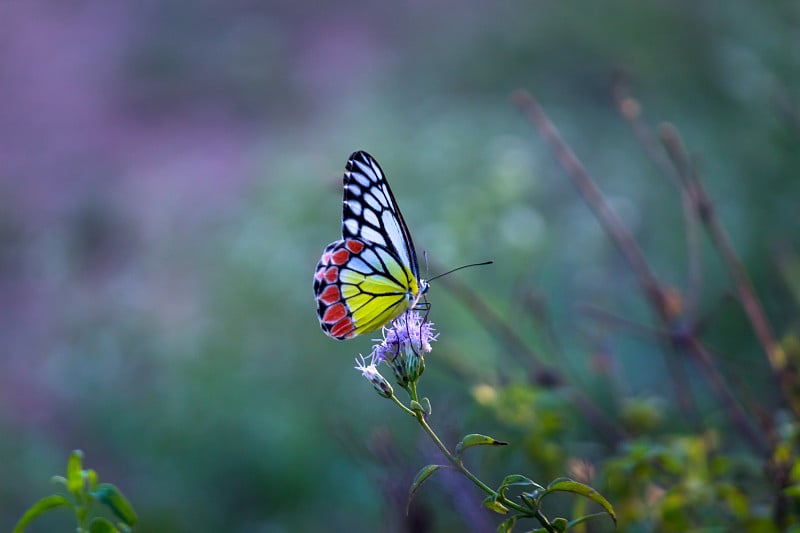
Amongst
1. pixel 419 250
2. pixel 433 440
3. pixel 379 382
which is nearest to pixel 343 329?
pixel 379 382

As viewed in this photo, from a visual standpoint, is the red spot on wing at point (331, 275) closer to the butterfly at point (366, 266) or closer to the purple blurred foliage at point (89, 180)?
the butterfly at point (366, 266)

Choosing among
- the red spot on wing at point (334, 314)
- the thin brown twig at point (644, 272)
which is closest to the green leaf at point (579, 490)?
the thin brown twig at point (644, 272)

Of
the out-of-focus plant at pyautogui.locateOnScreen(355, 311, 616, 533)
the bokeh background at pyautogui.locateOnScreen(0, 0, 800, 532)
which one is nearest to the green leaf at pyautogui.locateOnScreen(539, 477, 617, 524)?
the out-of-focus plant at pyautogui.locateOnScreen(355, 311, 616, 533)

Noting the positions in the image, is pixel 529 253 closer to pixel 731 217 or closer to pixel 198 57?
pixel 731 217

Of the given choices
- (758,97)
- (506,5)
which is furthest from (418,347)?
(506,5)

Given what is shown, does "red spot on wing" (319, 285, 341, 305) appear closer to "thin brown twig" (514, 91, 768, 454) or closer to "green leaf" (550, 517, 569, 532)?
"thin brown twig" (514, 91, 768, 454)

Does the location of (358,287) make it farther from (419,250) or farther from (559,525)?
(419,250)
